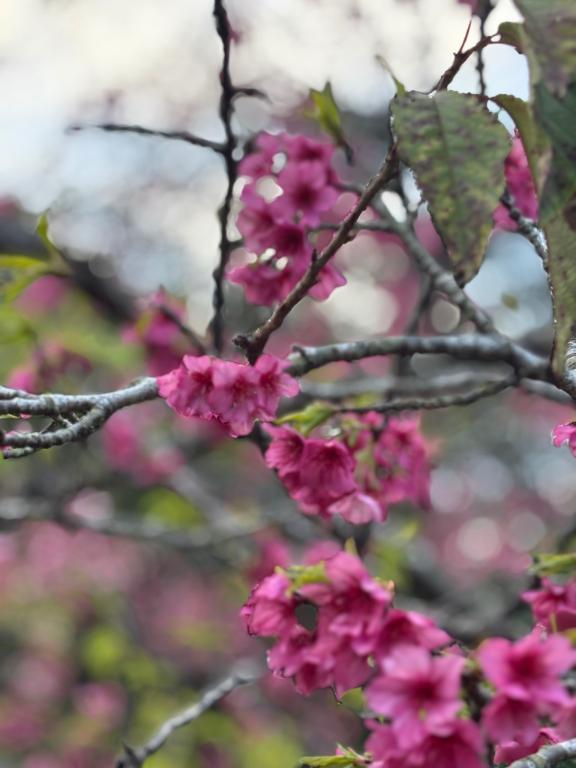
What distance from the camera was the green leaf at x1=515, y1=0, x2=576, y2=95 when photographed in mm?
651

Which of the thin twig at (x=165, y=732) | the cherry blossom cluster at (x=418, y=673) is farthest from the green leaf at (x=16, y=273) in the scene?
the cherry blossom cluster at (x=418, y=673)

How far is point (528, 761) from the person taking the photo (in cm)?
83

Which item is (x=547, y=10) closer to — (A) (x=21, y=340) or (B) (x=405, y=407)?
(B) (x=405, y=407)

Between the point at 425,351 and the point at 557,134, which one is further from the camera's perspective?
the point at 425,351

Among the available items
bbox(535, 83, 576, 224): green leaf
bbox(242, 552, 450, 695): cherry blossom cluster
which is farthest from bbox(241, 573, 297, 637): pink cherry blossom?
bbox(535, 83, 576, 224): green leaf

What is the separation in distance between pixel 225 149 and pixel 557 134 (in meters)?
0.83

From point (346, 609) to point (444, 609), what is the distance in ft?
6.45

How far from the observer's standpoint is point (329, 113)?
149 cm

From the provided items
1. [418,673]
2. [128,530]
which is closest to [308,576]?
[418,673]

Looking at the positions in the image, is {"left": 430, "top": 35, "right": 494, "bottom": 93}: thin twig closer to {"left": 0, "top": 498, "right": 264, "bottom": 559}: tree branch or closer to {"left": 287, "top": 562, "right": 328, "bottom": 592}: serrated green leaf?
{"left": 287, "top": 562, "right": 328, "bottom": 592}: serrated green leaf

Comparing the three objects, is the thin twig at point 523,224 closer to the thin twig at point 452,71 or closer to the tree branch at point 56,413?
the thin twig at point 452,71

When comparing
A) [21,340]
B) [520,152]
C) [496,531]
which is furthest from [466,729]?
[496,531]

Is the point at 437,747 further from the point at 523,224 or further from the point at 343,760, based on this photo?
the point at 523,224

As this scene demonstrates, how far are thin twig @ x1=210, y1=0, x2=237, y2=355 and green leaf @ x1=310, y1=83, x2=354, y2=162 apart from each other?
0.54ft
